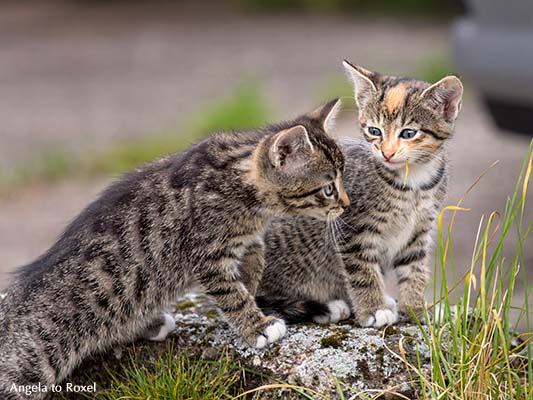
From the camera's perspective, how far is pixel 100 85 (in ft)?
44.0

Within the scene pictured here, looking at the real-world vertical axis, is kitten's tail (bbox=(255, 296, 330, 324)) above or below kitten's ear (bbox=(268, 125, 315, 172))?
below

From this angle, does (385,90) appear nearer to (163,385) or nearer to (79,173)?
(163,385)

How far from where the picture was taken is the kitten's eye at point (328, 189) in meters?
4.26

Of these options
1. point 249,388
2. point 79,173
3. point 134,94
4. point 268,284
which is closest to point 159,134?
point 79,173

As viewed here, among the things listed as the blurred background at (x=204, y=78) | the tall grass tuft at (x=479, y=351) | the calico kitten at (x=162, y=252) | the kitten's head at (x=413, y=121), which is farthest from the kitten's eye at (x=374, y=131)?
the blurred background at (x=204, y=78)

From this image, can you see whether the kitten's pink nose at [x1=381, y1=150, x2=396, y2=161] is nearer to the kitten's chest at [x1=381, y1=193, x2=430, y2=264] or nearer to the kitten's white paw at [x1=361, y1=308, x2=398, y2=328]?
the kitten's chest at [x1=381, y1=193, x2=430, y2=264]

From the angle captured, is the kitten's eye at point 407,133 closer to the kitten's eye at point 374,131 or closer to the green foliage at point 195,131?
the kitten's eye at point 374,131

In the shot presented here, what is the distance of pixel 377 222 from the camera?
4.36m

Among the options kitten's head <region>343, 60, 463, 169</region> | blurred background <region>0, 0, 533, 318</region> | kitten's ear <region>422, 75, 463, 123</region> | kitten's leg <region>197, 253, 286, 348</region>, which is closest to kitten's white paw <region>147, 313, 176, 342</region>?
kitten's leg <region>197, 253, 286, 348</region>

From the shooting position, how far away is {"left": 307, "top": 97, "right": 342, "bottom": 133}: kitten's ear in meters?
4.41

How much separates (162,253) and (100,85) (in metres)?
9.57

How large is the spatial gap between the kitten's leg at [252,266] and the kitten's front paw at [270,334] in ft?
0.95

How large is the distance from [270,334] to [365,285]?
54 cm

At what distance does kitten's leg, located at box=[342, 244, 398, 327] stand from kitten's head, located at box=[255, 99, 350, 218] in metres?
0.24
